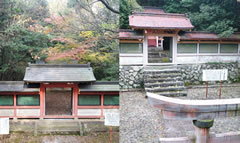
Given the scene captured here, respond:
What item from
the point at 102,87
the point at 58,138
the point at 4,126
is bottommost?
the point at 58,138

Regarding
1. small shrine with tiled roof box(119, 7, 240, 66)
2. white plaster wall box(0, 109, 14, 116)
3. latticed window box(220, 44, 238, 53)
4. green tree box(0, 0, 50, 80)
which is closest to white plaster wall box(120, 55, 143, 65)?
small shrine with tiled roof box(119, 7, 240, 66)

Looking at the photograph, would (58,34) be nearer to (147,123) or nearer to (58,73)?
(58,73)

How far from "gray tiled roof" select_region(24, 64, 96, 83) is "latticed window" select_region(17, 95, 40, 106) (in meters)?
0.17

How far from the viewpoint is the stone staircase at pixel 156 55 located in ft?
5.07

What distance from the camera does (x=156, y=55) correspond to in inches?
62.1

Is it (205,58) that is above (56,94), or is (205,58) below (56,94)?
above

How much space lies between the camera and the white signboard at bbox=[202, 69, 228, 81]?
5.47 ft

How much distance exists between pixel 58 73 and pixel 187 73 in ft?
3.94

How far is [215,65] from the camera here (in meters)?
1.70

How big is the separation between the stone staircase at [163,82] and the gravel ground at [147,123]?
9cm

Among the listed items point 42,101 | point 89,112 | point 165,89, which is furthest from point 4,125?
point 165,89

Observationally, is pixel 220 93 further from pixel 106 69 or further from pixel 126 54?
pixel 106 69

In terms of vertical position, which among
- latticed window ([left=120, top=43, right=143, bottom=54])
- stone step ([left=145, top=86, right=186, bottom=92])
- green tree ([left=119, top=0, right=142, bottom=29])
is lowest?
stone step ([left=145, top=86, right=186, bottom=92])

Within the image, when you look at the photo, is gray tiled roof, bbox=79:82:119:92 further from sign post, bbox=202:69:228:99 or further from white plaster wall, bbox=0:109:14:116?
sign post, bbox=202:69:228:99
